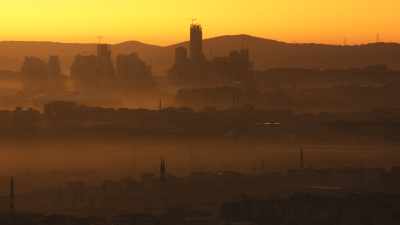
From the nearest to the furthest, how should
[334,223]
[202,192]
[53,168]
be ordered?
[334,223] → [202,192] → [53,168]

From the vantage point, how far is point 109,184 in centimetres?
2552

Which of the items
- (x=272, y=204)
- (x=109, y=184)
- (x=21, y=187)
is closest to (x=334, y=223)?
(x=272, y=204)

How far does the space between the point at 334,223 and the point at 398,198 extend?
250 cm

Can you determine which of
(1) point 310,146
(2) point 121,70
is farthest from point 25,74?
(1) point 310,146

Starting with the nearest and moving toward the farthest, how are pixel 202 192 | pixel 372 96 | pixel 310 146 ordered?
pixel 202 192 < pixel 310 146 < pixel 372 96

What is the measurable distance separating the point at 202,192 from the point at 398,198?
448 centimetres

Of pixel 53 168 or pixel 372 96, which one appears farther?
pixel 372 96

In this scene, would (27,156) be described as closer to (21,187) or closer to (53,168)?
(53,168)

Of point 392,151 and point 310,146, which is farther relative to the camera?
point 310,146

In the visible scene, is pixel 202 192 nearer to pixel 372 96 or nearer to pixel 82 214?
pixel 82 214

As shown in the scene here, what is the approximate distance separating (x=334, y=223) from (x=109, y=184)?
23.2 feet

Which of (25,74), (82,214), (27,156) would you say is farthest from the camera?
(25,74)

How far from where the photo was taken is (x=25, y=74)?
71438 millimetres

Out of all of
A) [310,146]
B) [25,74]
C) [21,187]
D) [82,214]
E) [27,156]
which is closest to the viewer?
[82,214]
